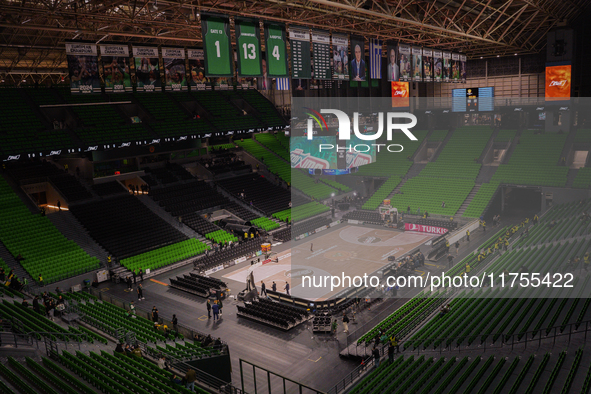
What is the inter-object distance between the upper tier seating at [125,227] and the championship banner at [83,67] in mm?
9866

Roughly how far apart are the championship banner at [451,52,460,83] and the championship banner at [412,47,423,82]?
4.19m

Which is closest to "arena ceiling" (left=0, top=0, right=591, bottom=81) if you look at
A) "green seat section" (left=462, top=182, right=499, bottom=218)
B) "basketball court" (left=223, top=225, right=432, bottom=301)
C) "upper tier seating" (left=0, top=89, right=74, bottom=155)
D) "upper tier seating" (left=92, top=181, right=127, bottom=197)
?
"upper tier seating" (left=0, top=89, right=74, bottom=155)

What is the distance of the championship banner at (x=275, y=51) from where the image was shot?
1902cm

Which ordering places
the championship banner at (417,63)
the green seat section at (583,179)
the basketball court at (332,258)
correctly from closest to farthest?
the basketball court at (332,258) → the championship banner at (417,63) → the green seat section at (583,179)

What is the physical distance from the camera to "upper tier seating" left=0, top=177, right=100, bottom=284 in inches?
962

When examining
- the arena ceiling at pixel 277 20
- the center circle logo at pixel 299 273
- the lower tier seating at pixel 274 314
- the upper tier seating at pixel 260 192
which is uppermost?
the arena ceiling at pixel 277 20

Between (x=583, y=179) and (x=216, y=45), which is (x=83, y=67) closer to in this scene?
(x=216, y=45)

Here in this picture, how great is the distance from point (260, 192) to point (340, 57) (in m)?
19.4

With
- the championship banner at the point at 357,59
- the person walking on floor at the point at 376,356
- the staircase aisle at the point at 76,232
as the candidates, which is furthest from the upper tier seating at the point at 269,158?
the person walking on floor at the point at 376,356

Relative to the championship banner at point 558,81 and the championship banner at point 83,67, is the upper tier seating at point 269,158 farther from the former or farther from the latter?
the championship banner at point 558,81

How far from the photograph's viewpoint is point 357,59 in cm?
2339

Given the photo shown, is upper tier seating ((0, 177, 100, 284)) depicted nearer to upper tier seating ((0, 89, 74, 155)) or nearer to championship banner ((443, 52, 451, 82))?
upper tier seating ((0, 89, 74, 155))

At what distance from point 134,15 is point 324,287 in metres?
16.6

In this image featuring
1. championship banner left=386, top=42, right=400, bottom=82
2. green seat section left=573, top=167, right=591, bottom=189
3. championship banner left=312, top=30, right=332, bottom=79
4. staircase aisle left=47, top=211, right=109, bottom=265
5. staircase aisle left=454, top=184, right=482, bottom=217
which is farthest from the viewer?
staircase aisle left=454, top=184, right=482, bottom=217
